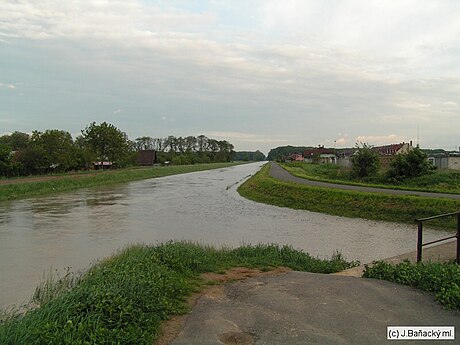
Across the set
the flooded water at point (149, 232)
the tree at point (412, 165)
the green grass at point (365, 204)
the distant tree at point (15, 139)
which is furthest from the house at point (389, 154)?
the distant tree at point (15, 139)

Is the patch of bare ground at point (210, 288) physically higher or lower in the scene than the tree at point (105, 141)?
lower

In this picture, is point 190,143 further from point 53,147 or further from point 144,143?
point 53,147

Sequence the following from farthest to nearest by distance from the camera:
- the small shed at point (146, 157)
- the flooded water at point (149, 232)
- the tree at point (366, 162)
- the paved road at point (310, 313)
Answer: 1. the small shed at point (146, 157)
2. the tree at point (366, 162)
3. the flooded water at point (149, 232)
4. the paved road at point (310, 313)

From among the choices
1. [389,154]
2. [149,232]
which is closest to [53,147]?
[149,232]

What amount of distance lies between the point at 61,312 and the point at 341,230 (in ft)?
40.6

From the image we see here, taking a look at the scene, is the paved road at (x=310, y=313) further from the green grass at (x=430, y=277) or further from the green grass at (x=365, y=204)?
the green grass at (x=365, y=204)

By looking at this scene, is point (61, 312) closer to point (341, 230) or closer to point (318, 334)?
point (318, 334)

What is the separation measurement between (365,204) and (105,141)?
51443 millimetres

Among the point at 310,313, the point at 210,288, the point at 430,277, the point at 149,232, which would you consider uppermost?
the point at 430,277

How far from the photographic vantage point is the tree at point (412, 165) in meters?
29.6

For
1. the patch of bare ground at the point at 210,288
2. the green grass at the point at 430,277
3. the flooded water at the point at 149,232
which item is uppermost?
the green grass at the point at 430,277

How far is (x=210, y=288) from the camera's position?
6.11 meters

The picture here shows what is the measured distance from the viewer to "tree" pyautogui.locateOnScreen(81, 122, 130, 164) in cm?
6254

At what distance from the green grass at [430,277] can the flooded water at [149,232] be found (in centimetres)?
386
